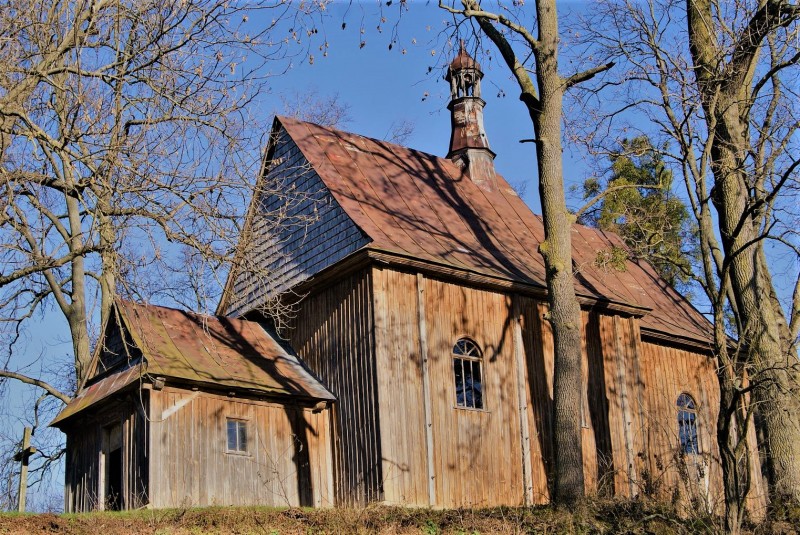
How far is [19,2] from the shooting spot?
36.7 feet

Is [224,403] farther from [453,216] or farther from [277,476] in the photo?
[453,216]

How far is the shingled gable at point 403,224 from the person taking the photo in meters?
19.3

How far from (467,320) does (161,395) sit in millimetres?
5816

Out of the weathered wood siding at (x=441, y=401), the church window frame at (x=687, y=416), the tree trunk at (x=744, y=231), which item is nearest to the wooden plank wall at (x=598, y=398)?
the weathered wood siding at (x=441, y=401)

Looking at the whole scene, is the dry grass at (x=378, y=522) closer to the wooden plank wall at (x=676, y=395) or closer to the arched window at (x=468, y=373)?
the arched window at (x=468, y=373)

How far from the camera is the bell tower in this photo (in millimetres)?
24547

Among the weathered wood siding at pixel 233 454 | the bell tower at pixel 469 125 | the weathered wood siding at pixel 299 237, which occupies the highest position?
the bell tower at pixel 469 125

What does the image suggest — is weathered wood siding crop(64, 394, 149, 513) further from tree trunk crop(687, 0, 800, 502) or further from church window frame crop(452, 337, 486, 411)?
tree trunk crop(687, 0, 800, 502)

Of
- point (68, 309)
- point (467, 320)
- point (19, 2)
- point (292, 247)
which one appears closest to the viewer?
point (19, 2)

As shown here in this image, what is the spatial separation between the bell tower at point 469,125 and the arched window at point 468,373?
233 inches

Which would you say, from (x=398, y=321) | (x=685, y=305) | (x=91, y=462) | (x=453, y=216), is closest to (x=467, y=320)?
(x=398, y=321)

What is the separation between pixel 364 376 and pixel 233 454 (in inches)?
104

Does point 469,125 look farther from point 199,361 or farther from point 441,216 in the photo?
point 199,361

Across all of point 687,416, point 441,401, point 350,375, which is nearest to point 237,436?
point 350,375
